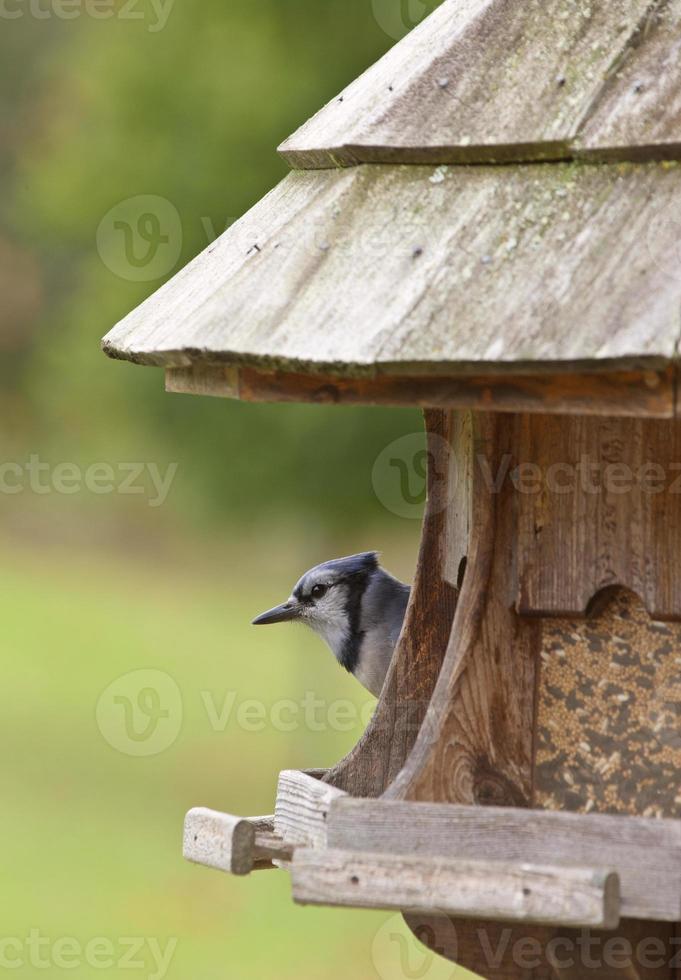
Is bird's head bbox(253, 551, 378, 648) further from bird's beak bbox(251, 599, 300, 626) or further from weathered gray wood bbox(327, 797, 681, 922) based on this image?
weathered gray wood bbox(327, 797, 681, 922)

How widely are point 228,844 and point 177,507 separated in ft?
22.4

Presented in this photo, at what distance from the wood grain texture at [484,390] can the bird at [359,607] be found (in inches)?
86.6

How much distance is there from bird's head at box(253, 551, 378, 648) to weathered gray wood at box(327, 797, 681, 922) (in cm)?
Result: 224

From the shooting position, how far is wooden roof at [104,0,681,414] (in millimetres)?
2281

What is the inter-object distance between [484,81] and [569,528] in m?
0.85

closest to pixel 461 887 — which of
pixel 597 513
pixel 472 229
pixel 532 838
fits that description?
pixel 532 838

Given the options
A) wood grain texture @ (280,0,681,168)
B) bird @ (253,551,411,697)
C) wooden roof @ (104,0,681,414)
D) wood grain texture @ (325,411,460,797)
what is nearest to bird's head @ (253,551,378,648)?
bird @ (253,551,411,697)

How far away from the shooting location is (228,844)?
280 centimetres

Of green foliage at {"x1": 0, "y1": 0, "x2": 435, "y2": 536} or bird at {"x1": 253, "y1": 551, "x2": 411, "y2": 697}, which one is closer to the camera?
bird at {"x1": 253, "y1": 551, "x2": 411, "y2": 697}

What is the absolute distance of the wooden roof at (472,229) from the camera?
2281 millimetres

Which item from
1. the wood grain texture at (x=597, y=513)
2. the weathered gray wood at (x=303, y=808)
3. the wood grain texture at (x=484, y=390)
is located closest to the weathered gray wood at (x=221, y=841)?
the weathered gray wood at (x=303, y=808)

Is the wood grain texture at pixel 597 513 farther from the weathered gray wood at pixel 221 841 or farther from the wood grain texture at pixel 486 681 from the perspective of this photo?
the weathered gray wood at pixel 221 841

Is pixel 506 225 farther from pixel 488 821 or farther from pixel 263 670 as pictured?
pixel 263 670

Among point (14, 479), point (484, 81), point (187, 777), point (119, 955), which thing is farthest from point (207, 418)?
point (14, 479)
